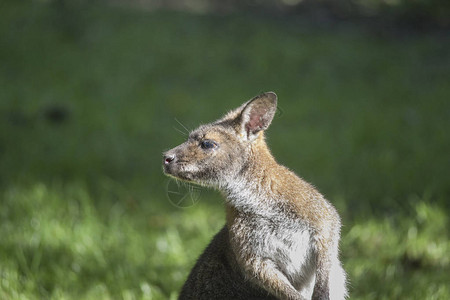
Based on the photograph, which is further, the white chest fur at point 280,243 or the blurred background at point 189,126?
the blurred background at point 189,126

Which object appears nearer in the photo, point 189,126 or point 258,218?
point 258,218

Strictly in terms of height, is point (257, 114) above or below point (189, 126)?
above

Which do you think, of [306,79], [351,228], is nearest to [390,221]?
Answer: [351,228]

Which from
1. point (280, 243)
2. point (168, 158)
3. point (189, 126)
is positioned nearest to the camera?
point (280, 243)

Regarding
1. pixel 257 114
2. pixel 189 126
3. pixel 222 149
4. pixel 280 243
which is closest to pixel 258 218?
pixel 280 243

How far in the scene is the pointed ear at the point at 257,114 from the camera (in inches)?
103

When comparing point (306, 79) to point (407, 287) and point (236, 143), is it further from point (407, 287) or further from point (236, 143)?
point (236, 143)

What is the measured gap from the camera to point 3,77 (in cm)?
762

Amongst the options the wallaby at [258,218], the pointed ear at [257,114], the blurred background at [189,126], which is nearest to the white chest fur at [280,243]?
the wallaby at [258,218]

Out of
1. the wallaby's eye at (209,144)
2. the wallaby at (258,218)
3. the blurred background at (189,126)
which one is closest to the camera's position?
the wallaby at (258,218)

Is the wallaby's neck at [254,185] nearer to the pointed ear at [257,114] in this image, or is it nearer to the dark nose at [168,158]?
the pointed ear at [257,114]

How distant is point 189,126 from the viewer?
20.4 ft

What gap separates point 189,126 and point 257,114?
3.59 m

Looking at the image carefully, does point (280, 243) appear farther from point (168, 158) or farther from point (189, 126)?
point (189, 126)
